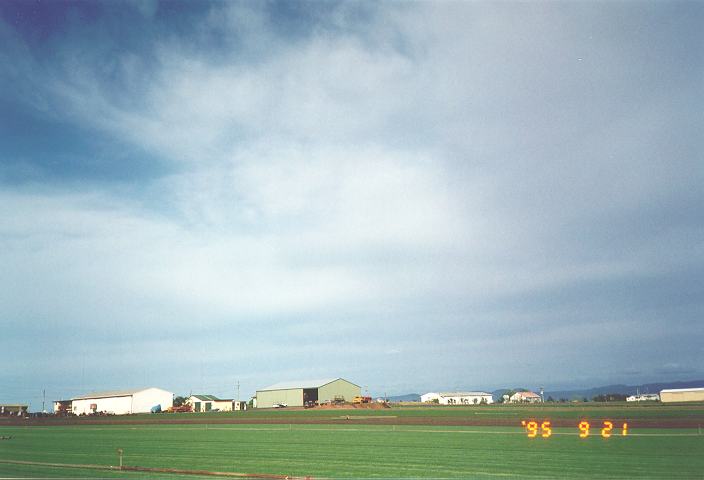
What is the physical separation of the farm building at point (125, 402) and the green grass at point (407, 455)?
99346 millimetres

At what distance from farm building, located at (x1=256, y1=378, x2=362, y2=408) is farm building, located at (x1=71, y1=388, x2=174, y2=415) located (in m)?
25.7

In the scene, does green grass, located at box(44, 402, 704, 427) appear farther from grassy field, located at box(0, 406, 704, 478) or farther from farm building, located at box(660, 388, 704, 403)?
farm building, located at box(660, 388, 704, 403)

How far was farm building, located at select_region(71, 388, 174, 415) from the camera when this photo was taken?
442 ft

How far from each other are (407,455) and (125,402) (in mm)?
124251

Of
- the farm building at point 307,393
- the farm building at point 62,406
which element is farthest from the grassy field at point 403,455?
the farm building at point 62,406

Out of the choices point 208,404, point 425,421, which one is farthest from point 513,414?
point 208,404

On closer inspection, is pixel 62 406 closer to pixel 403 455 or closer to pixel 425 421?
pixel 425 421

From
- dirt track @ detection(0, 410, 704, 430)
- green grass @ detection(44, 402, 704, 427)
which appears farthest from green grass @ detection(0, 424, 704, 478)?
green grass @ detection(44, 402, 704, 427)

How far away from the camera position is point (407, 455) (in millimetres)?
31078

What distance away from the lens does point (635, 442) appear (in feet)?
120

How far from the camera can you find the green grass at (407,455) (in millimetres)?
24750

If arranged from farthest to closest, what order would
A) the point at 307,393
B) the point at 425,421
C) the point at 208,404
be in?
the point at 208,404 < the point at 307,393 < the point at 425,421

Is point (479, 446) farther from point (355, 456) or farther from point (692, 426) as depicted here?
point (692, 426)

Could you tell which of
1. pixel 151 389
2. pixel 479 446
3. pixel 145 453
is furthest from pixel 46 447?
pixel 151 389
